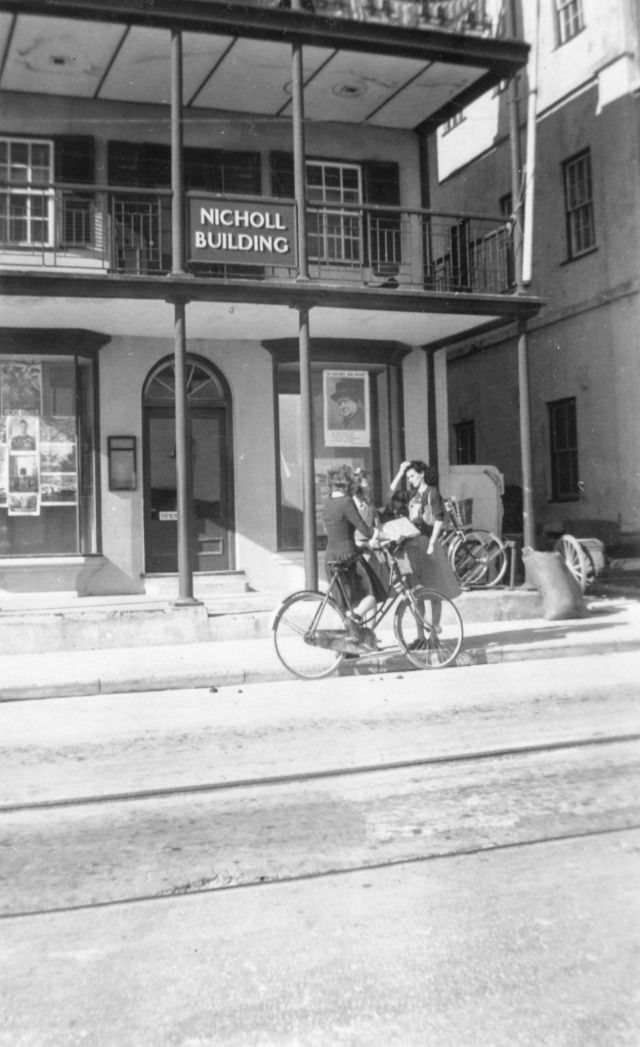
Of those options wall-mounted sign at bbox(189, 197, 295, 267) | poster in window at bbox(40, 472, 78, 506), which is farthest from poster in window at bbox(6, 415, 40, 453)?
wall-mounted sign at bbox(189, 197, 295, 267)

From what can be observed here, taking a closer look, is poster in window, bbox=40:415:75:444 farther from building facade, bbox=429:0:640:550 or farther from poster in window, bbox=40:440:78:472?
building facade, bbox=429:0:640:550

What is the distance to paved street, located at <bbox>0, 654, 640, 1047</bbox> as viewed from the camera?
2.90 m

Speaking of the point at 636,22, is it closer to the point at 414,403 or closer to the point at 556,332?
the point at 556,332

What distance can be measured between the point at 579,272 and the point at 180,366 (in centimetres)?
888

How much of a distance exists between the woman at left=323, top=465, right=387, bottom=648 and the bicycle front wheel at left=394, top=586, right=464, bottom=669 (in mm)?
295

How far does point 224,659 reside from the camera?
407 inches

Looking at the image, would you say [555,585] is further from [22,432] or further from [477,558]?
[22,432]

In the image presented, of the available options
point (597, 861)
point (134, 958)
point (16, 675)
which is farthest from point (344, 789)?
point (16, 675)

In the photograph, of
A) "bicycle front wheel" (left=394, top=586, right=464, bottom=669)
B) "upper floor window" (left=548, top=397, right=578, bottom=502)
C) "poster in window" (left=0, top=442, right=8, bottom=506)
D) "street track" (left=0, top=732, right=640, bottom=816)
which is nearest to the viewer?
"street track" (left=0, top=732, right=640, bottom=816)

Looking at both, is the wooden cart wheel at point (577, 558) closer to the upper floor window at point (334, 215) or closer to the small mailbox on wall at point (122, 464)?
the upper floor window at point (334, 215)

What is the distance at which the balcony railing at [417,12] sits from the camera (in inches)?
522

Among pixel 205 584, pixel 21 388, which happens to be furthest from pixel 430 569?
pixel 21 388

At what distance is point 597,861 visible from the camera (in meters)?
4.08

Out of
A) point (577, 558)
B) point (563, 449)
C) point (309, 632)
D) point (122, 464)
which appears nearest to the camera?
point (309, 632)
